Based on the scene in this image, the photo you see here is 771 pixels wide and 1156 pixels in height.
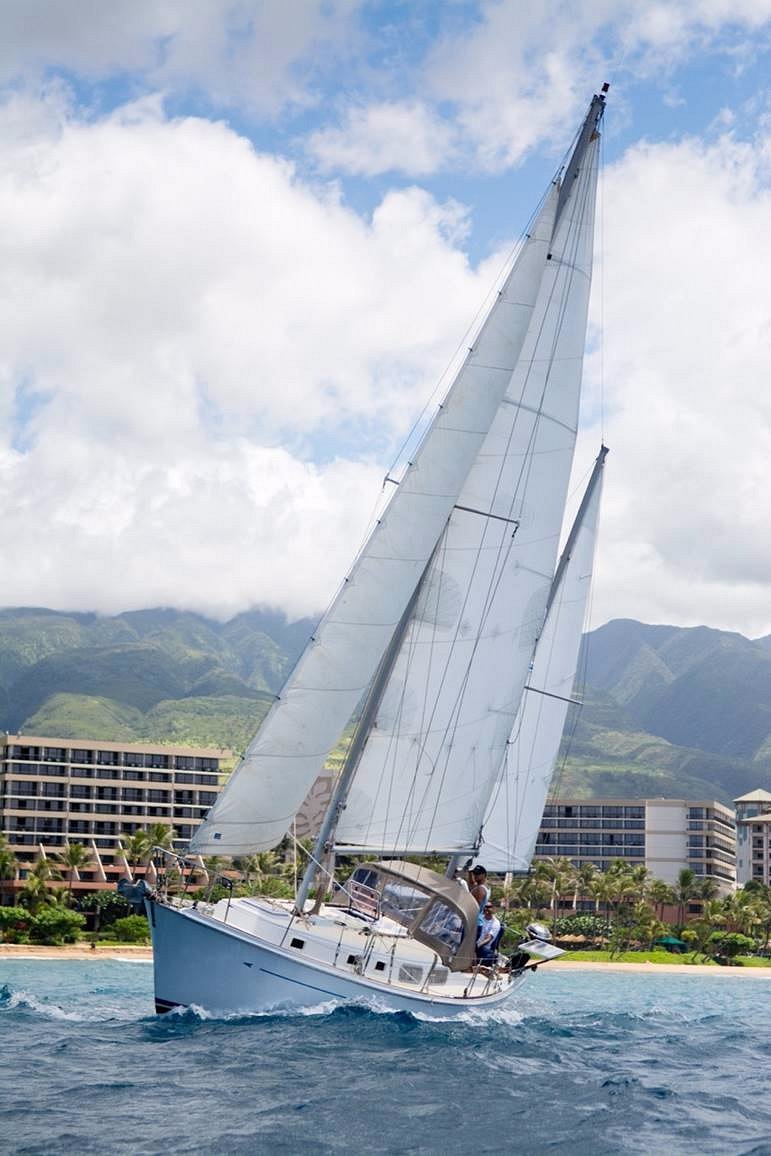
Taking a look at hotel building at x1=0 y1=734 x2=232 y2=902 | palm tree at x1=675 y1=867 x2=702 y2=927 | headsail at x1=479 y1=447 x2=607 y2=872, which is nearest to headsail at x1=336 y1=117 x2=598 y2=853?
headsail at x1=479 y1=447 x2=607 y2=872

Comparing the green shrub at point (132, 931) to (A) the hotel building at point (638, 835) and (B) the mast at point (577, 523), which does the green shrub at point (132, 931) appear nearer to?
(B) the mast at point (577, 523)

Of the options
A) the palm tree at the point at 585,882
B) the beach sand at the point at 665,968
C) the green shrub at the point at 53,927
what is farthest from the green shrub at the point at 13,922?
the palm tree at the point at 585,882

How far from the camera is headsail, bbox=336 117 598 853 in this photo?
3588 cm

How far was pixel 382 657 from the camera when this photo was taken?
34375 millimetres

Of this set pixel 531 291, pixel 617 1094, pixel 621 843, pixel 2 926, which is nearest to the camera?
pixel 617 1094

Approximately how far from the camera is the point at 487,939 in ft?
114

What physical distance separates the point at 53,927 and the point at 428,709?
63.0m

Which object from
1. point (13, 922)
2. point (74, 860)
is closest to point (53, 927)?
point (13, 922)

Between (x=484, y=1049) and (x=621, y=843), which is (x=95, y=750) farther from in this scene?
(x=484, y=1049)

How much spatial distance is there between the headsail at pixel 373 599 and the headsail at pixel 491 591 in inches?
45.3

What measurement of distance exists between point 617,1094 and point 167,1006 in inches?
416

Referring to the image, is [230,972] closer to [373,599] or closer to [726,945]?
[373,599]

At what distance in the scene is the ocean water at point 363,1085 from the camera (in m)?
20.0

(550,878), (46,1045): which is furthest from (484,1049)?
(550,878)
